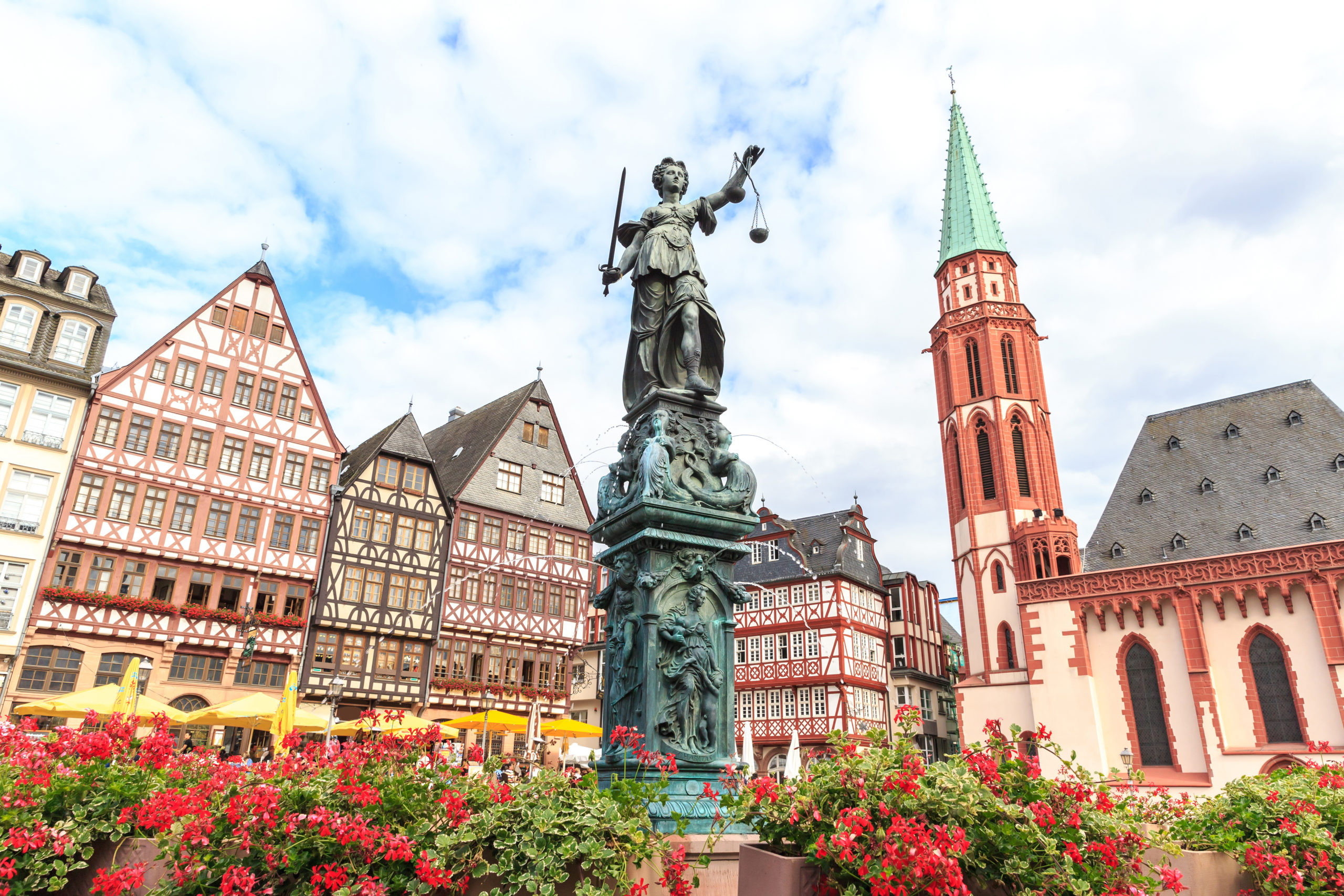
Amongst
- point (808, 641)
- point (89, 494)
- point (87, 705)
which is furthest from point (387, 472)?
point (808, 641)

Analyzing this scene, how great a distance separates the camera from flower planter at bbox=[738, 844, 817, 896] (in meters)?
2.82

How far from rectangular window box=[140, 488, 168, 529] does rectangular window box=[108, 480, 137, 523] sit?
11.0 inches

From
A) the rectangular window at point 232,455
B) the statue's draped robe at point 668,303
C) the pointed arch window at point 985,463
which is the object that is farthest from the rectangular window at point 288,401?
the pointed arch window at point 985,463

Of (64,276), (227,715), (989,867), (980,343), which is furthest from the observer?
(980,343)

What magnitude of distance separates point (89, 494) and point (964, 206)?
44.9m

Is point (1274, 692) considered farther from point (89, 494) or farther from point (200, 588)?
point (89, 494)

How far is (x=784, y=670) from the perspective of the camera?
118 feet

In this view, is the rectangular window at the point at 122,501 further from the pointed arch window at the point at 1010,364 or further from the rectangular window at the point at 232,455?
the pointed arch window at the point at 1010,364

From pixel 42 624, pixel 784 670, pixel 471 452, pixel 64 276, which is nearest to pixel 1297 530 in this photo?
pixel 784 670

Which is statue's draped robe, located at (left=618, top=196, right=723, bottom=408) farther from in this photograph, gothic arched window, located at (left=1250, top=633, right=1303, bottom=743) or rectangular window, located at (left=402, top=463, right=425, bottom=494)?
gothic arched window, located at (left=1250, top=633, right=1303, bottom=743)

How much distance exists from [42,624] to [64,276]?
34.5 ft

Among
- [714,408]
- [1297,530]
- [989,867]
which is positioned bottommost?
[989,867]

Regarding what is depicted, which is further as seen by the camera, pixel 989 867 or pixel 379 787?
pixel 379 787

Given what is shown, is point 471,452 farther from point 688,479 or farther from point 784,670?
point 688,479
